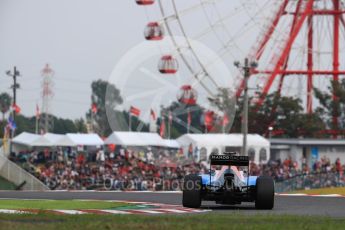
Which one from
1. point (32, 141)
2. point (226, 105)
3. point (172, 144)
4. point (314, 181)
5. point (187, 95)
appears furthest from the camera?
point (226, 105)

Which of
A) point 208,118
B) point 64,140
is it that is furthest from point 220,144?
point 64,140

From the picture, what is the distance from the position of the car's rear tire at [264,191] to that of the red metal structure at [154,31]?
32.1 metres

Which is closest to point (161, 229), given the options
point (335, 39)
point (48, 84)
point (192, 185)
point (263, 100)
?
point (192, 185)

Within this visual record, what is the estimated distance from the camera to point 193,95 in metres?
51.7

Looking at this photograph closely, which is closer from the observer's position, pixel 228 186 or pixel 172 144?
pixel 228 186

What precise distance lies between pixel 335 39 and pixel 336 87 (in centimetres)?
1164

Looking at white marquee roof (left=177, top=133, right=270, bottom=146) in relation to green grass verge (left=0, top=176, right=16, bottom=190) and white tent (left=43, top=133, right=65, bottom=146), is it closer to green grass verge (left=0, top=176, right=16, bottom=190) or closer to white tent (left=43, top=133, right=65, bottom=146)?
white tent (left=43, top=133, right=65, bottom=146)

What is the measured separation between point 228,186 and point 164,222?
6510 millimetres

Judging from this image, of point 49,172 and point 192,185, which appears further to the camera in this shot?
point 49,172

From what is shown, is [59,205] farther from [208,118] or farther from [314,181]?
[208,118]

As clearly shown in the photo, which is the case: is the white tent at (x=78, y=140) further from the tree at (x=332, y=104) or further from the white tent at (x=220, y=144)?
the tree at (x=332, y=104)

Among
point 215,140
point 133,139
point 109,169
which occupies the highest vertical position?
point 215,140

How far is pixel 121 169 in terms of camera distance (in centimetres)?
4481

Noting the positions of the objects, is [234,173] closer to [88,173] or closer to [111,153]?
[88,173]
